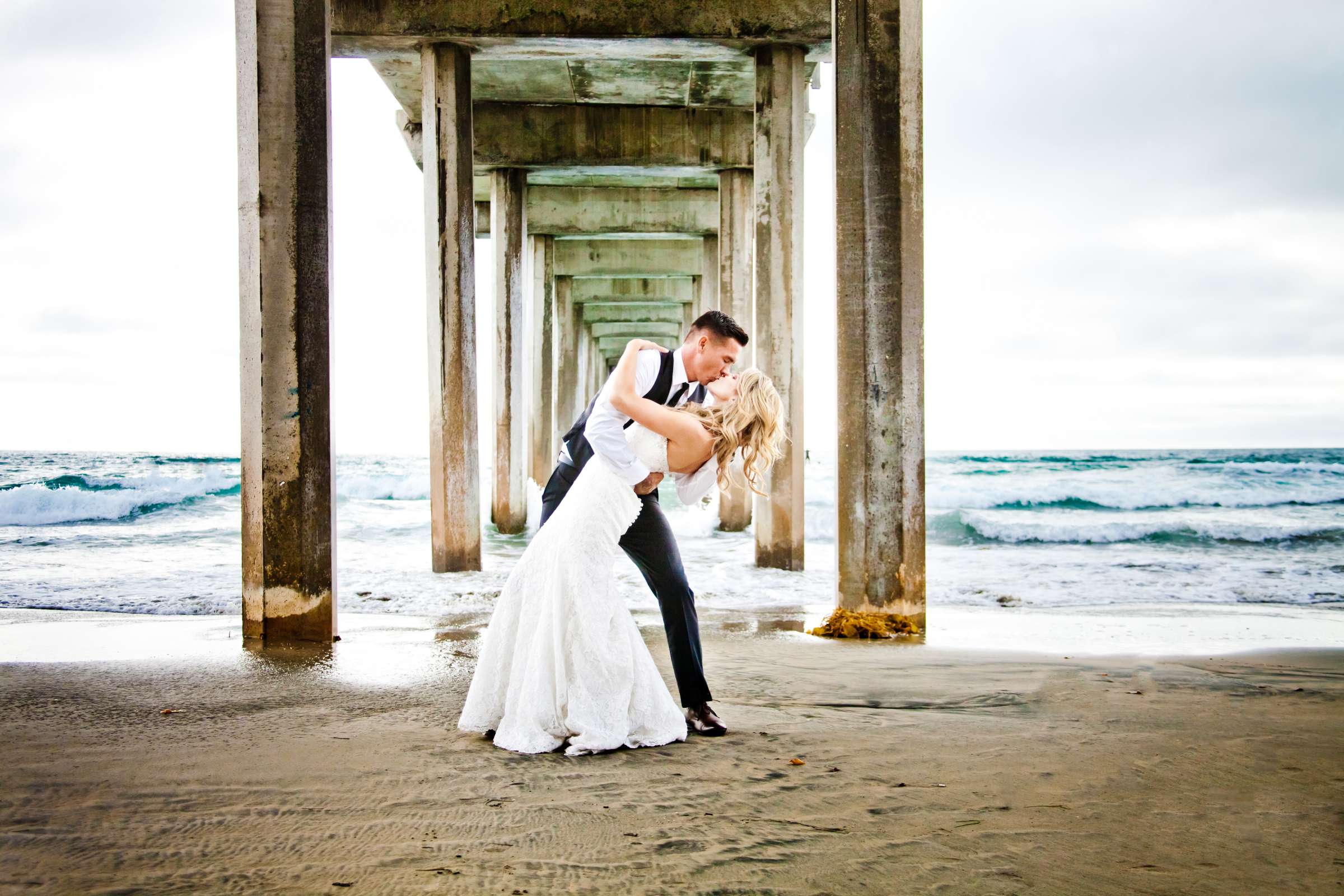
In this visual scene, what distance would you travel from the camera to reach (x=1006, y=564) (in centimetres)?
1140

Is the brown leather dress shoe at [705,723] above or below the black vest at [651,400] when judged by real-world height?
below

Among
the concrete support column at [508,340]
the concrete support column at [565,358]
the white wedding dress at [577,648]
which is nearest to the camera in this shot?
the white wedding dress at [577,648]

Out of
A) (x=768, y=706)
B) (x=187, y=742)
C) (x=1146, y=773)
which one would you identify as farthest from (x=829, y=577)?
(x=187, y=742)

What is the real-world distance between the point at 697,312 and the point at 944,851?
20.2 m

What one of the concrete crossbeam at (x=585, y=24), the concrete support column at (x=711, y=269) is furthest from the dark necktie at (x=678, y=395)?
the concrete support column at (x=711, y=269)

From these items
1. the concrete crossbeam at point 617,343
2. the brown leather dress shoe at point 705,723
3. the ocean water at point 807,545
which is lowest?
the ocean water at point 807,545

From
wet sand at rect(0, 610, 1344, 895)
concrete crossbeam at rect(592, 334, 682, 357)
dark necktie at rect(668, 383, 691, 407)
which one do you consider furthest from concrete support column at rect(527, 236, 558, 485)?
dark necktie at rect(668, 383, 691, 407)

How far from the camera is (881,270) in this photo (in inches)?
223

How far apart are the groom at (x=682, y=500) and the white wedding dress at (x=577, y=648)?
0.34 ft

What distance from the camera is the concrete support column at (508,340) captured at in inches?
518

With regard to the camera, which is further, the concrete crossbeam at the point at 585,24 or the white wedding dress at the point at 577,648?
the concrete crossbeam at the point at 585,24

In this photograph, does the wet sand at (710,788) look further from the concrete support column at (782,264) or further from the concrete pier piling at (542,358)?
the concrete pier piling at (542,358)

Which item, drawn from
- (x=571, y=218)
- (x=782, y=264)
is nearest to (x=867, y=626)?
(x=782, y=264)

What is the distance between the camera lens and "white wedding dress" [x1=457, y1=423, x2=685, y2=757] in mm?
3355
